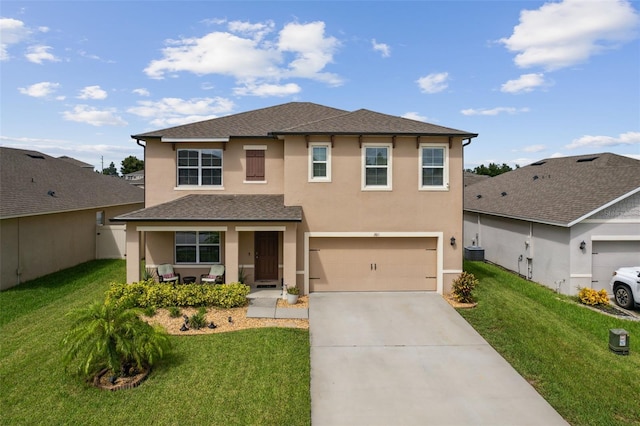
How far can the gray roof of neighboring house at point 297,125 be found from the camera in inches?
483

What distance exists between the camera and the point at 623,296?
38.3 ft

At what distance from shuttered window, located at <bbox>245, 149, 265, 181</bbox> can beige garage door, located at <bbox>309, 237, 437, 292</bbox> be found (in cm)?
354

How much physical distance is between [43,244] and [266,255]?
9.60 metres

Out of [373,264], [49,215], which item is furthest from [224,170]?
[49,215]

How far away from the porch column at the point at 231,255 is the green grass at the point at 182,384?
118 inches

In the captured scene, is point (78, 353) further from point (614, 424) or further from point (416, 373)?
point (614, 424)

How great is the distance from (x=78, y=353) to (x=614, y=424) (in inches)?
381

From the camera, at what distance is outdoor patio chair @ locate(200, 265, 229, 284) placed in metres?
12.0

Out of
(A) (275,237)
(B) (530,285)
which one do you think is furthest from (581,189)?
(A) (275,237)

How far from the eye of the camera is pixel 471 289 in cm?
1154

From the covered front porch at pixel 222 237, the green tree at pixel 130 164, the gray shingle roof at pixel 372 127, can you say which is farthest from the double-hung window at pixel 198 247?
the green tree at pixel 130 164

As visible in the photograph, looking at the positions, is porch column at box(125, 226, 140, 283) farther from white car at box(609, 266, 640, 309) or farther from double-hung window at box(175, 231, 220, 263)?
white car at box(609, 266, 640, 309)

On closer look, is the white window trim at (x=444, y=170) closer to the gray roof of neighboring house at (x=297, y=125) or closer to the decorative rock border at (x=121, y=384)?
the gray roof of neighboring house at (x=297, y=125)

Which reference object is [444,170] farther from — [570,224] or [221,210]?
[221,210]
